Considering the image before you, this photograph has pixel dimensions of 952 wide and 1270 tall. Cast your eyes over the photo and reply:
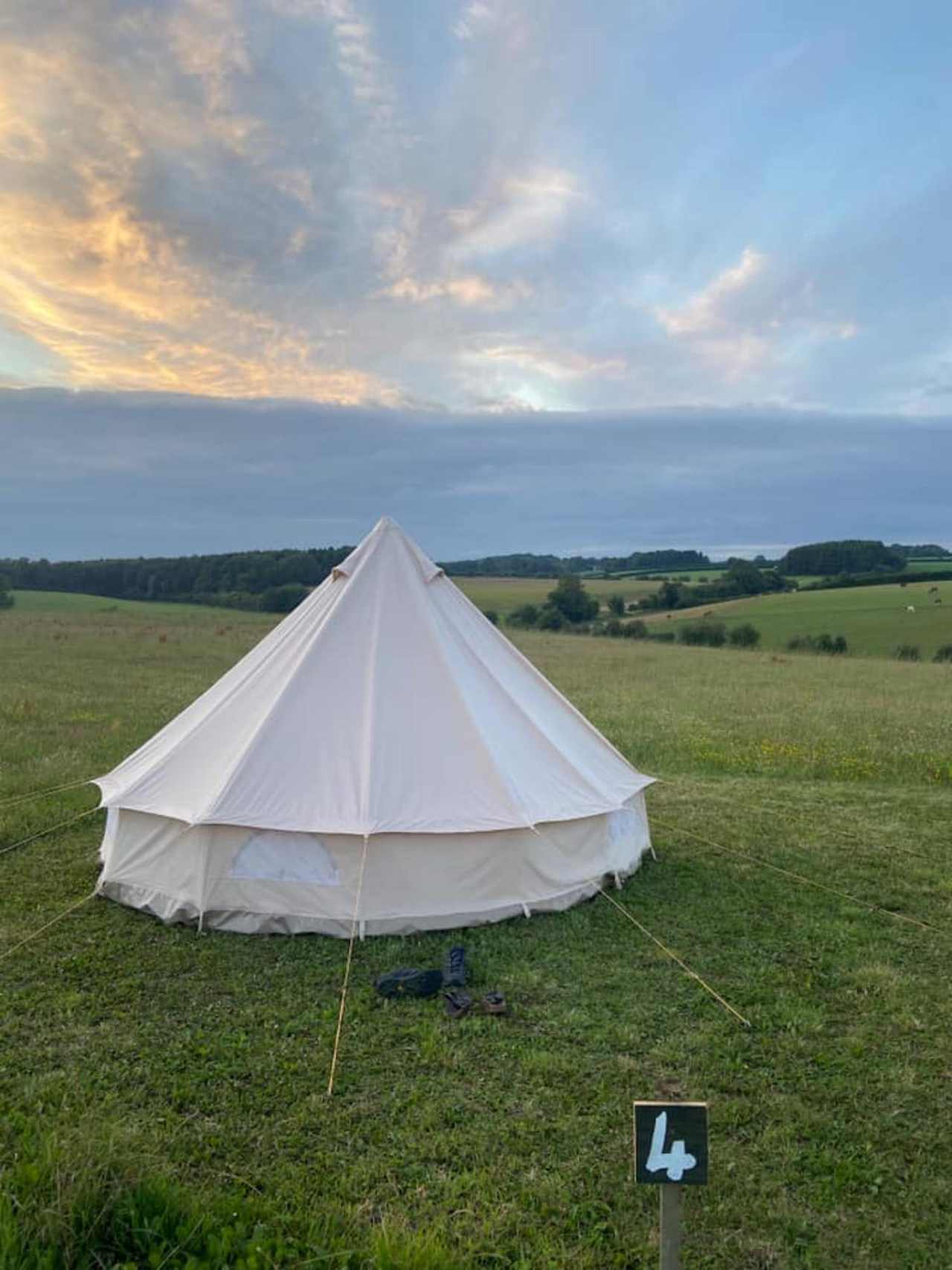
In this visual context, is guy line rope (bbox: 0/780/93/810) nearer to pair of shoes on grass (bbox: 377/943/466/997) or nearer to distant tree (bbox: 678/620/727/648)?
pair of shoes on grass (bbox: 377/943/466/997)

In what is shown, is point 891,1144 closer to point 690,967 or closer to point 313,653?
point 690,967

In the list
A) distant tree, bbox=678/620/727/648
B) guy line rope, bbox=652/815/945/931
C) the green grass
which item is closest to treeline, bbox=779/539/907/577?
the green grass

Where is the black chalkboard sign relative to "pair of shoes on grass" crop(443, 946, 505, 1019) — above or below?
above

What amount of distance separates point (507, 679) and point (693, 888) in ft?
7.93

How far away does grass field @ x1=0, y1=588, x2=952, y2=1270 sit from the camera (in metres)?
3.46

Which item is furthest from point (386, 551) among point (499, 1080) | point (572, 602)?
point (572, 602)

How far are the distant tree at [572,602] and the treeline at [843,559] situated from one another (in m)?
18.2

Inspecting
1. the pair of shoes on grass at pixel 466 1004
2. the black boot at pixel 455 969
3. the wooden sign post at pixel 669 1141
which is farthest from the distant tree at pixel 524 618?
the wooden sign post at pixel 669 1141

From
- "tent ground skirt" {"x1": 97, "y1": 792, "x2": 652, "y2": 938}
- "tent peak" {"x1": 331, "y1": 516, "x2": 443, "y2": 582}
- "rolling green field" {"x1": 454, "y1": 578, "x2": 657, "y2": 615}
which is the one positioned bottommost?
"tent ground skirt" {"x1": 97, "y1": 792, "x2": 652, "y2": 938}

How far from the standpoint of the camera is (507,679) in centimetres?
779

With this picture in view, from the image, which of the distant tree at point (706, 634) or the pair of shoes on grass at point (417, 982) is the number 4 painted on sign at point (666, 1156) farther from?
the distant tree at point (706, 634)

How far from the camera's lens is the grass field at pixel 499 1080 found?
3.46 m

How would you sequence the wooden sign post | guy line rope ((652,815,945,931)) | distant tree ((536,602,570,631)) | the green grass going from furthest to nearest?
distant tree ((536,602,570,631)) < the green grass < guy line rope ((652,815,945,931)) < the wooden sign post

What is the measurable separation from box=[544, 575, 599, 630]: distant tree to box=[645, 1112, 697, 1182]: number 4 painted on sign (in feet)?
147
